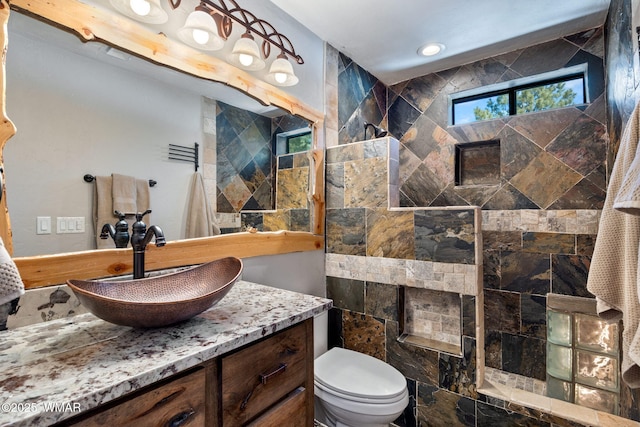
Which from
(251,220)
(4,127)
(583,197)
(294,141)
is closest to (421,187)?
(583,197)

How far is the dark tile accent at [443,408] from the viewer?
5.65 feet

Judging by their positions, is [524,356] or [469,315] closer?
[469,315]

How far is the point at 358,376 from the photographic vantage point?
1.68 meters

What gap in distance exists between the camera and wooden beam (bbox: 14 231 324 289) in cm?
98

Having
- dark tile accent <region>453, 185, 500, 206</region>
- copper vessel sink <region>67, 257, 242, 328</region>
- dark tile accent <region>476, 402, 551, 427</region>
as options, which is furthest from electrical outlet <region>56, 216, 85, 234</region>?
dark tile accent <region>453, 185, 500, 206</region>

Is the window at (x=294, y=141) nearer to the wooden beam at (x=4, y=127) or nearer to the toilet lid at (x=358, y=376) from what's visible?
the wooden beam at (x=4, y=127)

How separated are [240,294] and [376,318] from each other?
117cm

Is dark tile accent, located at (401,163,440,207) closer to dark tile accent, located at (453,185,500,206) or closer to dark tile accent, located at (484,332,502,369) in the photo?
dark tile accent, located at (453,185,500,206)

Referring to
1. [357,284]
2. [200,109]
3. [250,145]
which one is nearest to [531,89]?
[357,284]

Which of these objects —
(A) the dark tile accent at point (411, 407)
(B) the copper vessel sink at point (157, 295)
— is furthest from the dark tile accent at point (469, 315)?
(B) the copper vessel sink at point (157, 295)

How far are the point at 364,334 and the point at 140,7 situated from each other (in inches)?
86.9

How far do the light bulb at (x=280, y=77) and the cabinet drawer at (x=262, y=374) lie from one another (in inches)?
57.5

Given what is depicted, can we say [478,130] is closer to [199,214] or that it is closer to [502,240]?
[502,240]

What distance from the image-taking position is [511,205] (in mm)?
2305
